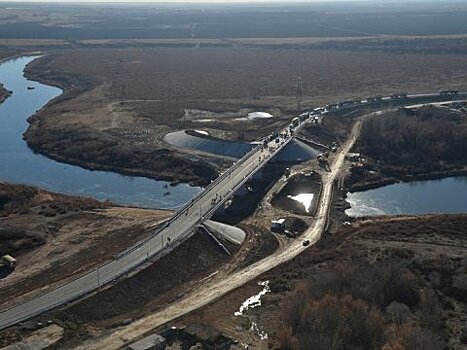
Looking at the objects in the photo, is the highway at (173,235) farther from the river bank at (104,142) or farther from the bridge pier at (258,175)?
the river bank at (104,142)

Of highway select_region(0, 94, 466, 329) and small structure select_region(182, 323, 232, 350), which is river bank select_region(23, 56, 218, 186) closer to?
highway select_region(0, 94, 466, 329)

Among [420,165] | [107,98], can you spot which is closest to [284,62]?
[107,98]

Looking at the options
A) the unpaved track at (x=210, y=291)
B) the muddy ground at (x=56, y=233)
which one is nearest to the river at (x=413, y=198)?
the unpaved track at (x=210, y=291)

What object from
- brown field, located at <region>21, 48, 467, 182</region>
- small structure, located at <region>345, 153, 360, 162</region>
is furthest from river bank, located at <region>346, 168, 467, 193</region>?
brown field, located at <region>21, 48, 467, 182</region>

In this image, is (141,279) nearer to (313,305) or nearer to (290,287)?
(290,287)

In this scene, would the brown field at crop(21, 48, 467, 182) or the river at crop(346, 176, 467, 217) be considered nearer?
the river at crop(346, 176, 467, 217)

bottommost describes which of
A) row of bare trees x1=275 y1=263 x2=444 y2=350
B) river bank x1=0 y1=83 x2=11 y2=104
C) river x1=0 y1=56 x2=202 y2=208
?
river x1=0 y1=56 x2=202 y2=208
